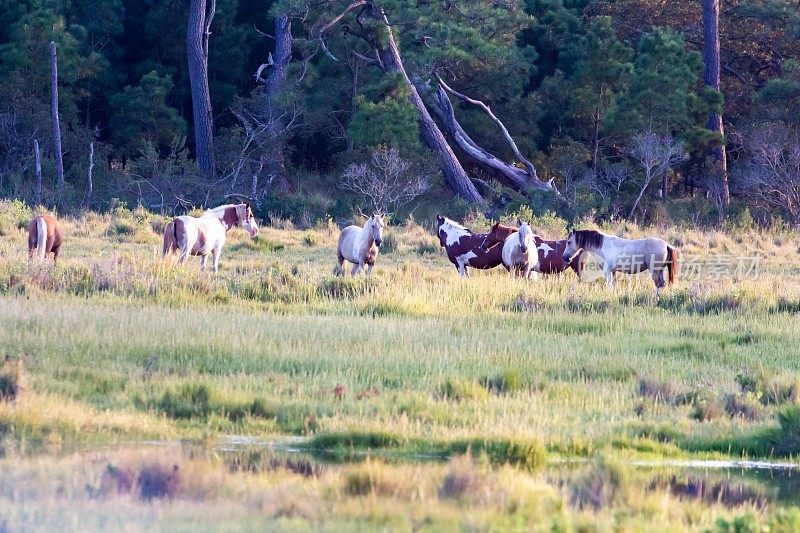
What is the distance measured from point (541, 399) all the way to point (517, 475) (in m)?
2.63

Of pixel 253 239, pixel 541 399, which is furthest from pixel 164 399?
pixel 253 239

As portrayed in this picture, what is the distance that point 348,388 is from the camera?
10.5 m

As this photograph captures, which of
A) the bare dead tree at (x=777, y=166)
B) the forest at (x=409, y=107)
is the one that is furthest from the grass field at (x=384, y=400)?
the bare dead tree at (x=777, y=166)

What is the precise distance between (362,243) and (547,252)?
10.8ft

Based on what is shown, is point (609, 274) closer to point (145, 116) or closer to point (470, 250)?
point (470, 250)

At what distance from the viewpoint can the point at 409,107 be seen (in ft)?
119

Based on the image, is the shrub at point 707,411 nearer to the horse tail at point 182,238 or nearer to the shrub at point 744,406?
the shrub at point 744,406

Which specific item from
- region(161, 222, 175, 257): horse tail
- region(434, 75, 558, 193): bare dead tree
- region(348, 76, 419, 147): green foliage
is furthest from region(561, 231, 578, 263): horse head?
region(434, 75, 558, 193): bare dead tree

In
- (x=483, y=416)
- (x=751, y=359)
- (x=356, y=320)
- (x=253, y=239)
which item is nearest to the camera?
(x=483, y=416)

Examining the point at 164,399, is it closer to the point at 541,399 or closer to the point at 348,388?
the point at 348,388

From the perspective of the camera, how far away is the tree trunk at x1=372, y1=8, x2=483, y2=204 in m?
37.1

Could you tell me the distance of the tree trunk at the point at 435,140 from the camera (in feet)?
122

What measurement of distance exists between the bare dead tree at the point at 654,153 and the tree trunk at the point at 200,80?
46.4 ft

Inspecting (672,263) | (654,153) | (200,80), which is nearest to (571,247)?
(672,263)
